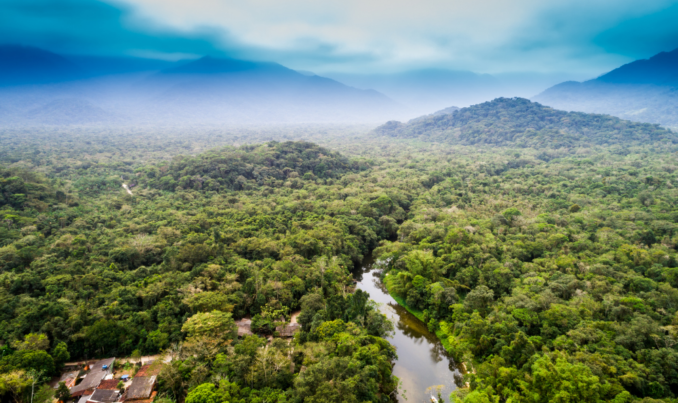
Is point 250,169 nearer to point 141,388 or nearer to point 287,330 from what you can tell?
point 287,330

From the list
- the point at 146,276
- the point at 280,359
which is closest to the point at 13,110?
the point at 146,276

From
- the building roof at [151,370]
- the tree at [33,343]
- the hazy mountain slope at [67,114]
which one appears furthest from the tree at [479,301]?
the hazy mountain slope at [67,114]

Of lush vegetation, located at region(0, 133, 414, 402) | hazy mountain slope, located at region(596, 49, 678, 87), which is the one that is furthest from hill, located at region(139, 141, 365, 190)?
hazy mountain slope, located at region(596, 49, 678, 87)

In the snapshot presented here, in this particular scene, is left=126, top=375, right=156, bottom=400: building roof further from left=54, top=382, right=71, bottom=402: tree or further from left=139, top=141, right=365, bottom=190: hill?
left=139, top=141, right=365, bottom=190: hill

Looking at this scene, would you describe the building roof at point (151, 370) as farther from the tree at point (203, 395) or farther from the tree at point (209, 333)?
the tree at point (203, 395)

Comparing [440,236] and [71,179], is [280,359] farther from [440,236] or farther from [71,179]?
[71,179]

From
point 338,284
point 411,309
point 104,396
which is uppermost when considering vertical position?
point 338,284

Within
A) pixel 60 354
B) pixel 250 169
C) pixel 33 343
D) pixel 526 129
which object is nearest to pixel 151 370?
pixel 60 354
